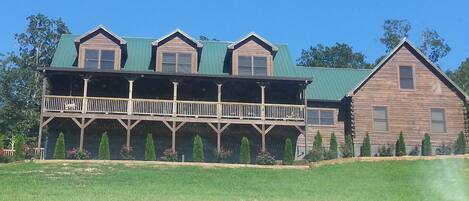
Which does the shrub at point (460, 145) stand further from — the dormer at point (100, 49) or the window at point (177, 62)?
the dormer at point (100, 49)

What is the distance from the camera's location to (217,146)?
31766 mm

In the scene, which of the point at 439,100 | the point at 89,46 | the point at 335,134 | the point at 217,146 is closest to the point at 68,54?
the point at 89,46

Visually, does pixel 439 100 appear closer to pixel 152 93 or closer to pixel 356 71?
pixel 356 71

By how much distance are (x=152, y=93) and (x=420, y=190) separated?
56.7 feet

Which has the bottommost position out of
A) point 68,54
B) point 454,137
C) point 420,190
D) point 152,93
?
point 420,190

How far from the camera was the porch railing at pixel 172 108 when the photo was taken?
31.1 metres

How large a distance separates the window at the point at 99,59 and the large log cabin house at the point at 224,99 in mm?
52

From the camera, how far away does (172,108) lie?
31.8 m

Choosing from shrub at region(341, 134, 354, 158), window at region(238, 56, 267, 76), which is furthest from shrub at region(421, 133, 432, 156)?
window at region(238, 56, 267, 76)

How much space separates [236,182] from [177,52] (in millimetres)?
12729

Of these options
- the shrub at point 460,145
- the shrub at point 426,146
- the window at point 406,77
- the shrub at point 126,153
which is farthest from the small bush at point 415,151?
the shrub at point 126,153

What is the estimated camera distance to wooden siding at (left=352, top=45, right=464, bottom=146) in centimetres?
3394

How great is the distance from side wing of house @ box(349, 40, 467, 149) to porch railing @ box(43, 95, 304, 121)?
4033mm

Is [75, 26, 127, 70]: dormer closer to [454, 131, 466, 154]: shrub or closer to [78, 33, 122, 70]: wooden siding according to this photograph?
[78, 33, 122, 70]: wooden siding
